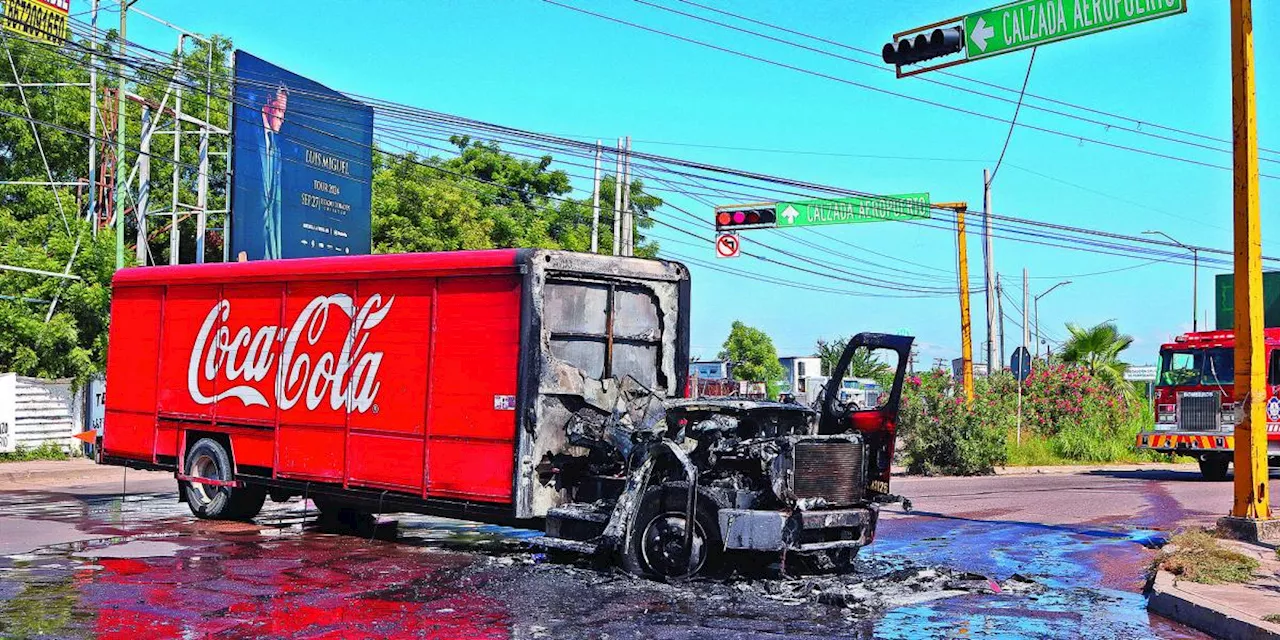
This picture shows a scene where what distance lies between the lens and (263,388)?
13.4 meters

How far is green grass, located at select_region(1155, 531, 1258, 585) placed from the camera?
9766mm

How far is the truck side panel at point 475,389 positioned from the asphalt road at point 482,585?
78 centimetres

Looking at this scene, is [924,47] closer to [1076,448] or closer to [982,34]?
[982,34]

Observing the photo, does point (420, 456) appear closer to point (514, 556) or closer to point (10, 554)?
point (514, 556)

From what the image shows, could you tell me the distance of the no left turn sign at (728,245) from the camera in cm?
3219

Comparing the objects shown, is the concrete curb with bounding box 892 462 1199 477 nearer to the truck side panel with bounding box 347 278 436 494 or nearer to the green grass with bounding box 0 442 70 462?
the truck side panel with bounding box 347 278 436 494

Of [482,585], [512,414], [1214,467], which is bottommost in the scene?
[482,585]

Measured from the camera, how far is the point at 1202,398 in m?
22.9

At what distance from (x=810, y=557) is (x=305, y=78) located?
21987 millimetres

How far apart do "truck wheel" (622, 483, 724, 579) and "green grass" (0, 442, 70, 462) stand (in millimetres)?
17828

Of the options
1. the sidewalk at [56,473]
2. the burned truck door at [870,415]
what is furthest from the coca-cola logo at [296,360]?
the sidewalk at [56,473]

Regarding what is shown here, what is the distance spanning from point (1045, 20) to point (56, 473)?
59.5ft

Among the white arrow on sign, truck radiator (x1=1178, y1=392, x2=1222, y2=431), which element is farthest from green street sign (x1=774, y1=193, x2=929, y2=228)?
the white arrow on sign

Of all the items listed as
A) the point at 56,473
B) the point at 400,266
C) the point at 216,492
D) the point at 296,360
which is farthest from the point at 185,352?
the point at 56,473
